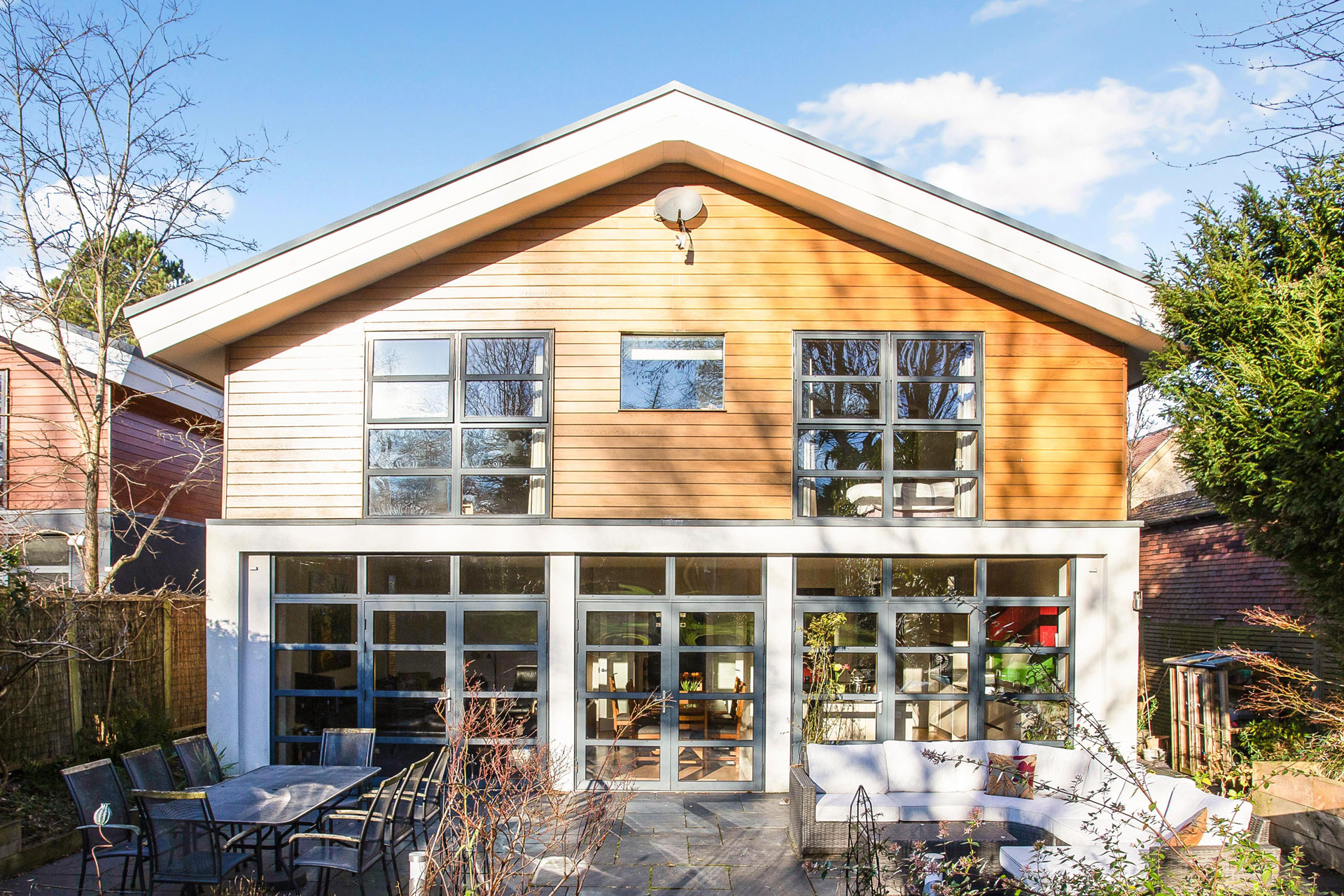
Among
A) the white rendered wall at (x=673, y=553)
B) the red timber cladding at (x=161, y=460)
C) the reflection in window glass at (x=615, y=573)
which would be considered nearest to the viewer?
the white rendered wall at (x=673, y=553)

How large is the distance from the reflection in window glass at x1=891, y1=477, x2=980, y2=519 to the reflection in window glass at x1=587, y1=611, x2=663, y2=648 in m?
2.66

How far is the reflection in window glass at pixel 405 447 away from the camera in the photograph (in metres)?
7.96

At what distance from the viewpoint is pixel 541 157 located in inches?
301

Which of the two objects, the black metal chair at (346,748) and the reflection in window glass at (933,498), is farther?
the reflection in window glass at (933,498)

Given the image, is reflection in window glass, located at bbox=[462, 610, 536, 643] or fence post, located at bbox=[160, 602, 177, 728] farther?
fence post, located at bbox=[160, 602, 177, 728]

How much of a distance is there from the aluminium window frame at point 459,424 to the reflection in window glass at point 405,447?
37 mm

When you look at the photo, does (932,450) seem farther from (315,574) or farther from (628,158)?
(315,574)

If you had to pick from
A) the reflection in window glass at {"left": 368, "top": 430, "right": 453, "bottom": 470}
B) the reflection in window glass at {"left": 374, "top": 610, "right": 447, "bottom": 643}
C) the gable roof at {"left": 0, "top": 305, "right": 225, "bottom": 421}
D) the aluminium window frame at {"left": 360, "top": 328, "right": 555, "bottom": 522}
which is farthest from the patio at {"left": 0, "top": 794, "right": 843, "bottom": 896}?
the gable roof at {"left": 0, "top": 305, "right": 225, "bottom": 421}

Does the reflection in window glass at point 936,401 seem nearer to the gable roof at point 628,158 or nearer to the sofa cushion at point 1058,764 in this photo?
the gable roof at point 628,158

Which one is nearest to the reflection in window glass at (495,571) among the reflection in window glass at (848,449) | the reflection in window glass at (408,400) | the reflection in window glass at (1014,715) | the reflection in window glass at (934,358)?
the reflection in window glass at (408,400)

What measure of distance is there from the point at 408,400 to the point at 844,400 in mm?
4391

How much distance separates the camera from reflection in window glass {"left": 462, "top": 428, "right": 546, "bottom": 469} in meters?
7.91

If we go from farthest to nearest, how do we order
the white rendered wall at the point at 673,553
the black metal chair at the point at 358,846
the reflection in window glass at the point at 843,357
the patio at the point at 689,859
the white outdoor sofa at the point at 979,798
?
the reflection in window glass at the point at 843,357 → the white rendered wall at the point at 673,553 → the patio at the point at 689,859 → the white outdoor sofa at the point at 979,798 → the black metal chair at the point at 358,846

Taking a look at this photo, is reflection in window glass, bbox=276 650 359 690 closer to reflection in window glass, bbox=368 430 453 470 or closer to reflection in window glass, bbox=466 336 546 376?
reflection in window glass, bbox=368 430 453 470
